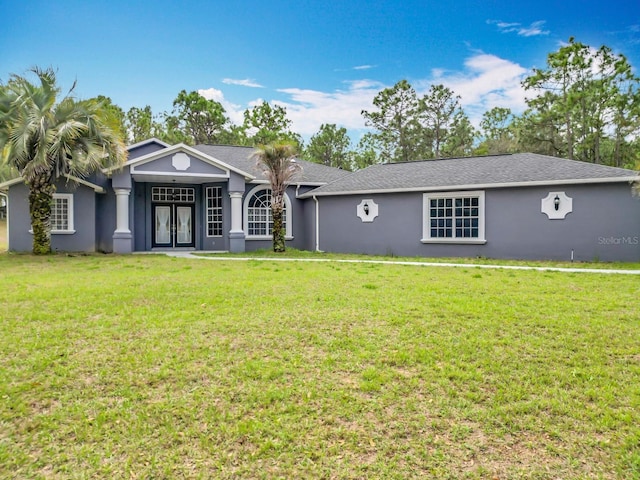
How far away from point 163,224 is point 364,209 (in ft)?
29.6

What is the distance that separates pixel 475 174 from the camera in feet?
53.1

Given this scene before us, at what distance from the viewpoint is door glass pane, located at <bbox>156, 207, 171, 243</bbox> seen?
61.4 ft

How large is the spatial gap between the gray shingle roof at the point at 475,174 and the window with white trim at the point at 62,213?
31.1ft

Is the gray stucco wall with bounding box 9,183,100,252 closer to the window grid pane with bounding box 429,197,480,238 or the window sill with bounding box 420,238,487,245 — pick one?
the window sill with bounding box 420,238,487,245

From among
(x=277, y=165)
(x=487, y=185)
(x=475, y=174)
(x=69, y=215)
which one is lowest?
(x=69, y=215)

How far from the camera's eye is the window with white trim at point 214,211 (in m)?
18.5

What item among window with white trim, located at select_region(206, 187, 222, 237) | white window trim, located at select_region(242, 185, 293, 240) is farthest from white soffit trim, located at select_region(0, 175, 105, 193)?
white window trim, located at select_region(242, 185, 293, 240)

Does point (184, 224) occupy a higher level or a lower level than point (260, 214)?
lower

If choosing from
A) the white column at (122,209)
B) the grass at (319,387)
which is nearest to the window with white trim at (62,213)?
the white column at (122,209)

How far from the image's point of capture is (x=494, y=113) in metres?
43.6

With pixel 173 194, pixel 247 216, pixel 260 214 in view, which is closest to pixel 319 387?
pixel 247 216

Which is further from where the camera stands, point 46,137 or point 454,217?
point 454,217

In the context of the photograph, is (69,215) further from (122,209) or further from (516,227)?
(516,227)

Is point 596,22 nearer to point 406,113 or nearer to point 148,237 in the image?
point 406,113
